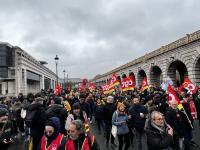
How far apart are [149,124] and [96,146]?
0.93 meters

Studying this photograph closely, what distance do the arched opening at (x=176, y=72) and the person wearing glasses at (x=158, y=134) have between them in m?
31.7

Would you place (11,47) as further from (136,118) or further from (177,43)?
(136,118)

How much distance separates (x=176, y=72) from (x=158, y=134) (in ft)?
136

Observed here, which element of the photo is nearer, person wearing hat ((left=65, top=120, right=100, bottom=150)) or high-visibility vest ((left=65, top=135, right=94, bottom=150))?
high-visibility vest ((left=65, top=135, right=94, bottom=150))

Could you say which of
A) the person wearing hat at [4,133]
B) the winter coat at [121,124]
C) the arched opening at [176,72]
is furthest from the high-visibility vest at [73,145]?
the arched opening at [176,72]

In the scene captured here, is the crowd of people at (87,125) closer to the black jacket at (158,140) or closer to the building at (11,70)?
the black jacket at (158,140)

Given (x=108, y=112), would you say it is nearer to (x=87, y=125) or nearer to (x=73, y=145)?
(x=87, y=125)

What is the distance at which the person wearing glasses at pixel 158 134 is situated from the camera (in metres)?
4.53

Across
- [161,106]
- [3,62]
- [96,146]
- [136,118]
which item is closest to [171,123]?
[136,118]

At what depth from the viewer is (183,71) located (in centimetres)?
4400

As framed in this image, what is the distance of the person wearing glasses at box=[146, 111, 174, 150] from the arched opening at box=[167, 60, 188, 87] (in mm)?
31733

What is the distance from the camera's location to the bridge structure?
28.8 metres

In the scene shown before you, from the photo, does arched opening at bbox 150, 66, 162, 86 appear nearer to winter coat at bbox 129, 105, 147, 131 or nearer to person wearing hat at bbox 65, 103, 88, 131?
winter coat at bbox 129, 105, 147, 131

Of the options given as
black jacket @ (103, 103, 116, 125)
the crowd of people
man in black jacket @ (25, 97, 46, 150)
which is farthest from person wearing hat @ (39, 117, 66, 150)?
black jacket @ (103, 103, 116, 125)
